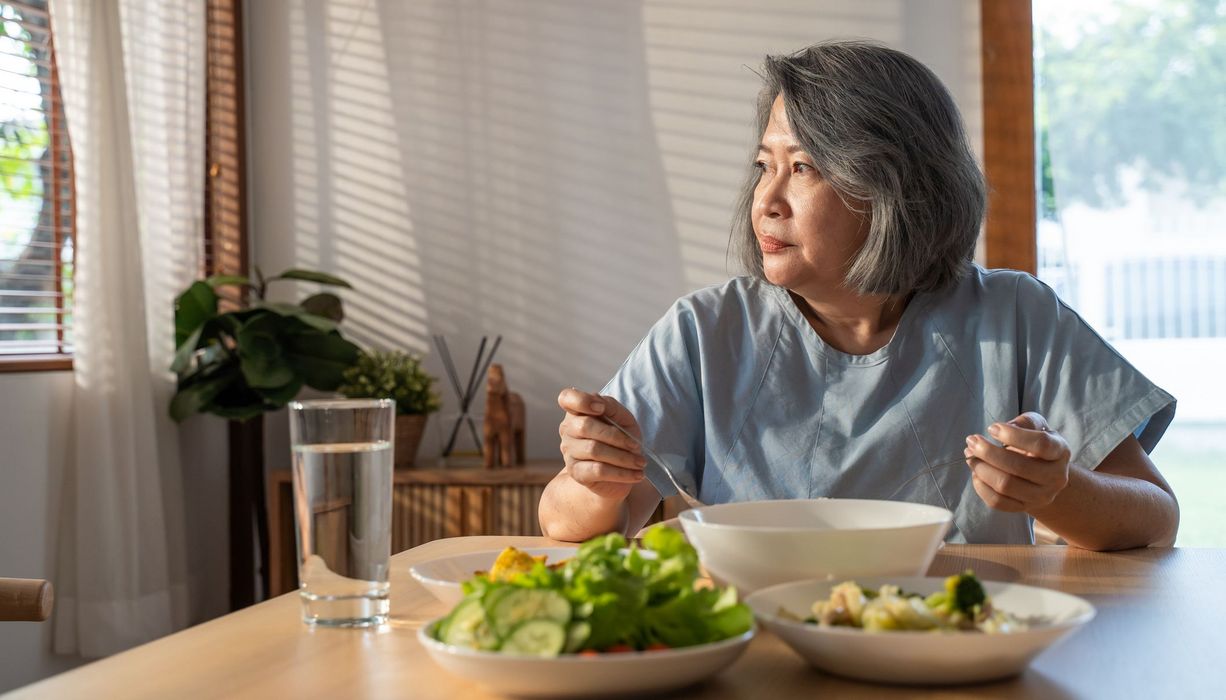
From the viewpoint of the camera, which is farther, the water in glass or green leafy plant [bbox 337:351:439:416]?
green leafy plant [bbox 337:351:439:416]

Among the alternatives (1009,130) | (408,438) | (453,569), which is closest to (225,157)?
(408,438)

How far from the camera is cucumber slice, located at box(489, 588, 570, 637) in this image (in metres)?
0.69

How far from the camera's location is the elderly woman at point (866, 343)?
5.23 feet

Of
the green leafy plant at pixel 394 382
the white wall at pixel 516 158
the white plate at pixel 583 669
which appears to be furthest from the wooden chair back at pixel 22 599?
the white wall at pixel 516 158

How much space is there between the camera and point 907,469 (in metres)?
1.62

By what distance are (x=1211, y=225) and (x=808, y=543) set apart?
276 cm

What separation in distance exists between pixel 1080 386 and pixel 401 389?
74.7 inches

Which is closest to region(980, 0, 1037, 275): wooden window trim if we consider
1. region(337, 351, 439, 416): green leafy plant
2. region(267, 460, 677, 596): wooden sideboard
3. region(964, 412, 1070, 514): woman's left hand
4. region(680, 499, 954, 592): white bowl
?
region(267, 460, 677, 596): wooden sideboard

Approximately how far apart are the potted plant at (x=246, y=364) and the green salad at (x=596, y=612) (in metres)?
2.33

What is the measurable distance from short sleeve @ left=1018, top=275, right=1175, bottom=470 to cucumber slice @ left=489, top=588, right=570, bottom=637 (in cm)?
101

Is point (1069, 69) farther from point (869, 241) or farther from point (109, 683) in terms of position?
point (109, 683)

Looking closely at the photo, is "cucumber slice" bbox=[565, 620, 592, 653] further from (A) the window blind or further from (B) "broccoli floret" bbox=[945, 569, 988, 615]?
(A) the window blind

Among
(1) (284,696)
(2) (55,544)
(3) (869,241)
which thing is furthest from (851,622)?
(2) (55,544)

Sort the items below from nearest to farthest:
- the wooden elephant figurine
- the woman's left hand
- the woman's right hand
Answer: the woman's left hand
the woman's right hand
the wooden elephant figurine
